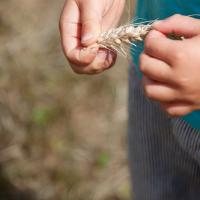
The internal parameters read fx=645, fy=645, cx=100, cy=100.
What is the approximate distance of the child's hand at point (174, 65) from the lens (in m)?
0.88

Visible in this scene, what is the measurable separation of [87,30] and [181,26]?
189 millimetres

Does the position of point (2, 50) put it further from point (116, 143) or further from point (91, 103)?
point (116, 143)

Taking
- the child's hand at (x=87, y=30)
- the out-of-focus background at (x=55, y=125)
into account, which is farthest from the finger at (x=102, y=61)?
the out-of-focus background at (x=55, y=125)

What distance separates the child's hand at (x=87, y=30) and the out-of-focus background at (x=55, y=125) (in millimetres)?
1175

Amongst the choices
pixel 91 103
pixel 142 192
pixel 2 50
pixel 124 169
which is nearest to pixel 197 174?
pixel 142 192

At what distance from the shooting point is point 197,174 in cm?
138

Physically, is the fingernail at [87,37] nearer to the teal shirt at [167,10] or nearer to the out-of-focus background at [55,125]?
the teal shirt at [167,10]

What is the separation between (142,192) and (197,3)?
2.27 feet

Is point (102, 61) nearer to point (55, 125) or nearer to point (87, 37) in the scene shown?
point (87, 37)

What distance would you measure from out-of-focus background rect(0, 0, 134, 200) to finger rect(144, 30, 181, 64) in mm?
1377

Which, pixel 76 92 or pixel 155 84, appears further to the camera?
pixel 76 92

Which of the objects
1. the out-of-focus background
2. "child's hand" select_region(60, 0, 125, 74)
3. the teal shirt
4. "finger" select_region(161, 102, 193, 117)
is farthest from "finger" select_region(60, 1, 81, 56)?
the out-of-focus background

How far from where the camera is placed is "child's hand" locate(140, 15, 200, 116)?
2.87 feet

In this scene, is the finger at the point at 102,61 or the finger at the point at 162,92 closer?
the finger at the point at 162,92
